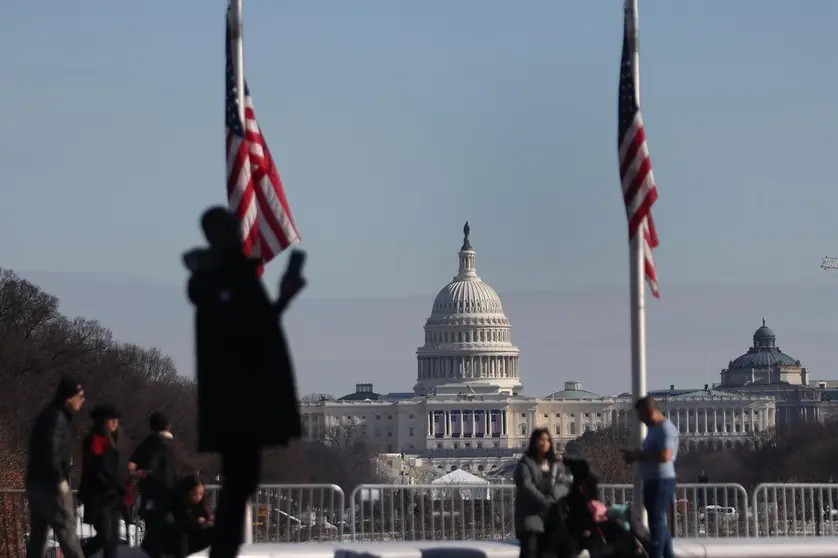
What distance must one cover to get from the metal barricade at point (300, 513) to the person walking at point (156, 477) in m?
5.61

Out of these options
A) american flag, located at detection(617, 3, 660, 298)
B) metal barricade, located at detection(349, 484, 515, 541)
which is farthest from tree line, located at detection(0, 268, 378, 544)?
american flag, located at detection(617, 3, 660, 298)

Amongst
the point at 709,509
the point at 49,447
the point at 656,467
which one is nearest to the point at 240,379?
the point at 49,447

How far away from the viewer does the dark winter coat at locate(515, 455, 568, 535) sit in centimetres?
1831

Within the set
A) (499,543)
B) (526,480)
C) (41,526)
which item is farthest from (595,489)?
(41,526)

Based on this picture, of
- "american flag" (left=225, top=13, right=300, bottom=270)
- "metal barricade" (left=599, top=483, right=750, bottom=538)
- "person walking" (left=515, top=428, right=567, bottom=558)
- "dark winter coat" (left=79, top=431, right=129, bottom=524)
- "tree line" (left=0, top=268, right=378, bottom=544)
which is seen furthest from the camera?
"tree line" (left=0, top=268, right=378, bottom=544)

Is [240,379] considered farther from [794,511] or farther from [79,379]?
[79,379]

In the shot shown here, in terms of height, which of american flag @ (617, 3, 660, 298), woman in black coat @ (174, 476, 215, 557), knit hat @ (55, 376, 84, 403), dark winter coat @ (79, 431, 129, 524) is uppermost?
american flag @ (617, 3, 660, 298)

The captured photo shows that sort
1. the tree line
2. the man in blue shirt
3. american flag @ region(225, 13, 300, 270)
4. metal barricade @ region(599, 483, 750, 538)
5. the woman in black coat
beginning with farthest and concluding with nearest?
the tree line
metal barricade @ region(599, 483, 750, 538)
american flag @ region(225, 13, 300, 270)
the man in blue shirt
the woman in black coat

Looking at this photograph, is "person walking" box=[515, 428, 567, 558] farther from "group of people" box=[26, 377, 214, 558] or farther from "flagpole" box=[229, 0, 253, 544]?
"flagpole" box=[229, 0, 253, 544]

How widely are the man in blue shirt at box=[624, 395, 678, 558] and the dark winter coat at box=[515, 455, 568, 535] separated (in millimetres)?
944

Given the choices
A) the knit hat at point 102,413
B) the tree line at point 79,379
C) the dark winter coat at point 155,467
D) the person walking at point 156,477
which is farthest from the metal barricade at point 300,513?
the tree line at point 79,379

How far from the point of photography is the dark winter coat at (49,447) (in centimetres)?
1722

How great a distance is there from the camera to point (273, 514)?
26062 millimetres

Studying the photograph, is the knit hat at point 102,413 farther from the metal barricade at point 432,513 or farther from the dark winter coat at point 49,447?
the metal barricade at point 432,513
